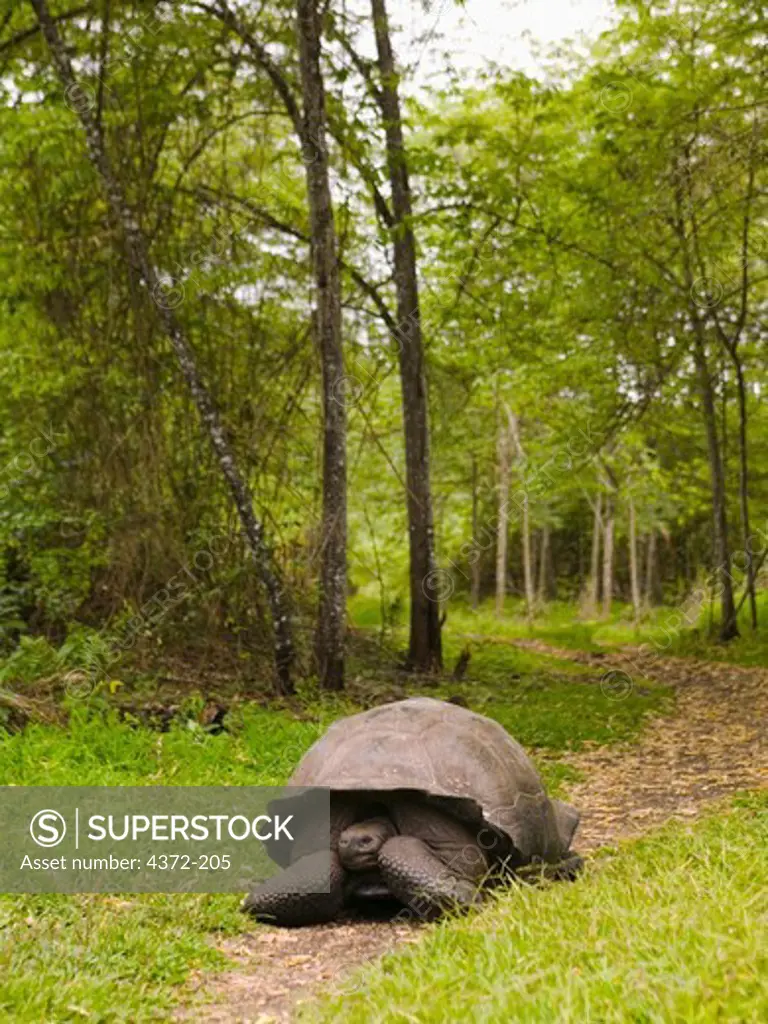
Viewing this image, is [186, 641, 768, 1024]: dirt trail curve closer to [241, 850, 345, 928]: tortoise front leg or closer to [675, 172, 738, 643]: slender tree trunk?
[241, 850, 345, 928]: tortoise front leg

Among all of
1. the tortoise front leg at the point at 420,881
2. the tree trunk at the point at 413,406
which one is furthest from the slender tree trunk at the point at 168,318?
the tortoise front leg at the point at 420,881

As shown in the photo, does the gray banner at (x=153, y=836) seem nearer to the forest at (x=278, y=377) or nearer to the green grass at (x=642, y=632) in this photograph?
the forest at (x=278, y=377)

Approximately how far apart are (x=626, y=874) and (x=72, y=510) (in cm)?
752

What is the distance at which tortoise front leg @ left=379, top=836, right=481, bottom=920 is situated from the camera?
4445 millimetres

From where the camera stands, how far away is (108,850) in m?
5.39

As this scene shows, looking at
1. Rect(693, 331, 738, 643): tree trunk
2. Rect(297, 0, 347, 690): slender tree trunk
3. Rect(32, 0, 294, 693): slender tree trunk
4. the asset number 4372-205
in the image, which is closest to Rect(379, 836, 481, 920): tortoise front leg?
the asset number 4372-205

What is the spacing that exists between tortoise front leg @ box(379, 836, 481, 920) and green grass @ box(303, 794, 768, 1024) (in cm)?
15

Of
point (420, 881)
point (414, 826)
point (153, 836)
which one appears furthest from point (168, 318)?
point (420, 881)

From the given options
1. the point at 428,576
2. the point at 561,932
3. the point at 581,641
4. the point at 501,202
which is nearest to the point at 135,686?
the point at 428,576

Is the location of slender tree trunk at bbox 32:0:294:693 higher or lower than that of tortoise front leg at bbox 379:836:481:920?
higher

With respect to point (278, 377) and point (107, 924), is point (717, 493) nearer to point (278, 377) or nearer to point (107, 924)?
point (278, 377)

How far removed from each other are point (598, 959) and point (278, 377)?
8220 mm

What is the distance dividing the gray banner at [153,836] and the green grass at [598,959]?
1.07m

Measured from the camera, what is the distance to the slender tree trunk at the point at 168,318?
896cm
